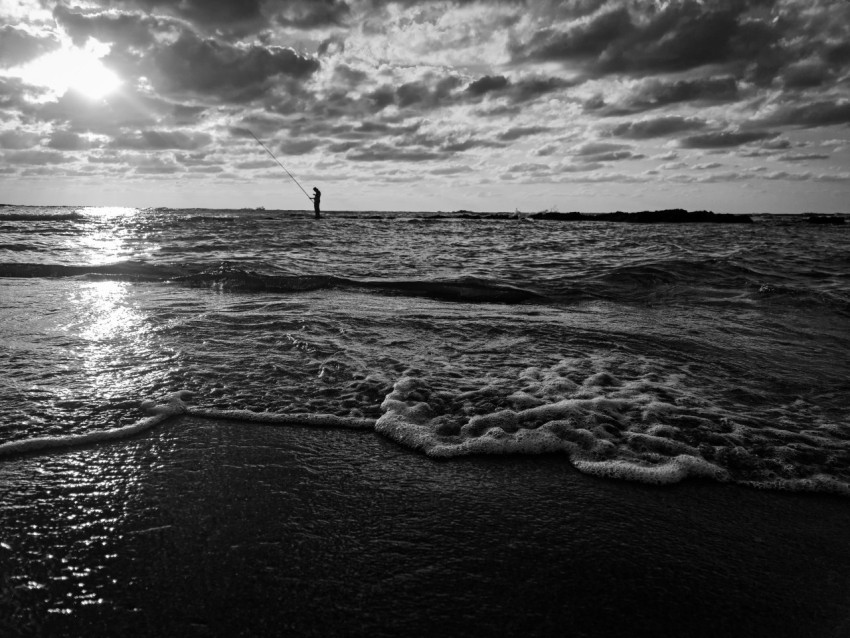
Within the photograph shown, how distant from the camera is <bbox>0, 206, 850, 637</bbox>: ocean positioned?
1.60m

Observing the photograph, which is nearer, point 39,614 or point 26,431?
point 39,614

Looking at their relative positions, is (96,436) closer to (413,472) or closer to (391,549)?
(413,472)

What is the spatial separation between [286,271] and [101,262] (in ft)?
11.5

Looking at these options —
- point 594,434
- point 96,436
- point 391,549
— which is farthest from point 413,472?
point 96,436

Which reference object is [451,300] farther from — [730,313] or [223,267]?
[223,267]

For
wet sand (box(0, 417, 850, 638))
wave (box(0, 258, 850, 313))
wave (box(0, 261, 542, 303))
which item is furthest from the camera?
wave (box(0, 261, 542, 303))

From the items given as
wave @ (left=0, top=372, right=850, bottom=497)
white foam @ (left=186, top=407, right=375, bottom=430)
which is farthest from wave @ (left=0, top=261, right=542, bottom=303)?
white foam @ (left=186, top=407, right=375, bottom=430)

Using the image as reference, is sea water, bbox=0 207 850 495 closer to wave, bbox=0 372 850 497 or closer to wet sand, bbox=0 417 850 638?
wave, bbox=0 372 850 497

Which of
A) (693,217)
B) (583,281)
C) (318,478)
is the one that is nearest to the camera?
(318,478)

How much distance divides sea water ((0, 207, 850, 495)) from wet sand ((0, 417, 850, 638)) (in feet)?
0.95

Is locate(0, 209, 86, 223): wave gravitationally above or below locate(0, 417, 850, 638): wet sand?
above

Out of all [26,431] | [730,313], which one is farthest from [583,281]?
[26,431]

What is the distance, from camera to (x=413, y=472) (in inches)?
95.7

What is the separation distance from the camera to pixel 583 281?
27.9ft
